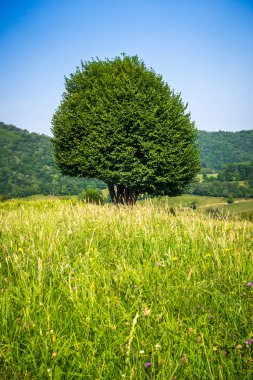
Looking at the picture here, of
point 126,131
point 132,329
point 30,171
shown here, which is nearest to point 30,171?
point 30,171

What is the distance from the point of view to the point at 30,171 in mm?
94688

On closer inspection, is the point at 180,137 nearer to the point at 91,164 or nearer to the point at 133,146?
the point at 133,146

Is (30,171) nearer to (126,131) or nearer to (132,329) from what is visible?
(126,131)

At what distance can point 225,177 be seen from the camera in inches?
5669

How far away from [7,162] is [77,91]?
90.6 m

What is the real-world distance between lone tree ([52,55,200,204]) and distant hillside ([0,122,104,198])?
2613 centimetres

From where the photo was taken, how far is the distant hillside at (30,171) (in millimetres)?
72200

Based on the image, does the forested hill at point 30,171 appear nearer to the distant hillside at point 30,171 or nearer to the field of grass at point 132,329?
the distant hillside at point 30,171

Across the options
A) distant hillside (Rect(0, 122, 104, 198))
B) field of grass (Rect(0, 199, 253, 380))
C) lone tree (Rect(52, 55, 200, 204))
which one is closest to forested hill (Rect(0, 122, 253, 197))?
distant hillside (Rect(0, 122, 104, 198))

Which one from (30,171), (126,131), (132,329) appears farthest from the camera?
(30,171)

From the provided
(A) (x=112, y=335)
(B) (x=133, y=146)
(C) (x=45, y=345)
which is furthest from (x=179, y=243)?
(B) (x=133, y=146)

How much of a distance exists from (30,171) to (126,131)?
261 ft

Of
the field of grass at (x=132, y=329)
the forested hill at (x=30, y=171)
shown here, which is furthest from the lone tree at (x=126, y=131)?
the forested hill at (x=30, y=171)

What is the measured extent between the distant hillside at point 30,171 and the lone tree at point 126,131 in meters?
26.1
